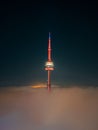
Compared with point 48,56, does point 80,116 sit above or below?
below

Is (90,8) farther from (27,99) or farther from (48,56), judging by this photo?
(27,99)

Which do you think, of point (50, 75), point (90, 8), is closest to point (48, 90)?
point (50, 75)

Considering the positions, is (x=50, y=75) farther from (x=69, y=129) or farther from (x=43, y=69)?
(x=69, y=129)

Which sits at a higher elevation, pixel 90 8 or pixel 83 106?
pixel 90 8

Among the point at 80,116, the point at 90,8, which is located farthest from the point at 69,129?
the point at 90,8

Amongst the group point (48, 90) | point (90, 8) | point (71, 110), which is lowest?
point (71, 110)

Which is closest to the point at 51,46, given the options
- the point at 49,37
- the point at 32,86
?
the point at 49,37

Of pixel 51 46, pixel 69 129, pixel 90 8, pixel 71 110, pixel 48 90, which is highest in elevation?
pixel 90 8

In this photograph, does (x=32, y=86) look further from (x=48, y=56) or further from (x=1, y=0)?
(x=1, y=0)
